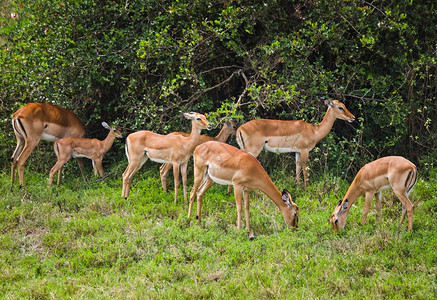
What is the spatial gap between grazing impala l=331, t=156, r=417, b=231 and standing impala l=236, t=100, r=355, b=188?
1.50 metres

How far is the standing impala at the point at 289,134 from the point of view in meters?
7.93

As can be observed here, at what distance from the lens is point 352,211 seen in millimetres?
6984

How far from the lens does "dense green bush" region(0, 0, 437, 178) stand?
8.21 meters

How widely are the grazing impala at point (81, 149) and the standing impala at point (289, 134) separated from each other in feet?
7.54

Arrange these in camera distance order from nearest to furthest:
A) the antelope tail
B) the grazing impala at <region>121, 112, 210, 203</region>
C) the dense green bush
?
the antelope tail → the grazing impala at <region>121, 112, 210, 203</region> → the dense green bush

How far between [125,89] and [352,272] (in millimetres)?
5529

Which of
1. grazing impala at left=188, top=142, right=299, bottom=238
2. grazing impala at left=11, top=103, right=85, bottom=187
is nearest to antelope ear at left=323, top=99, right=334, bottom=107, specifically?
grazing impala at left=188, top=142, right=299, bottom=238

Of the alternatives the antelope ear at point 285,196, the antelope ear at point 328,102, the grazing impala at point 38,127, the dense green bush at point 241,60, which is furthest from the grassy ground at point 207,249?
the dense green bush at point 241,60

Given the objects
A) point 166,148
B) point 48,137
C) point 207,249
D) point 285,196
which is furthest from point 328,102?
point 48,137

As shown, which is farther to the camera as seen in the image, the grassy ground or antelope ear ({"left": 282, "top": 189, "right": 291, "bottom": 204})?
antelope ear ({"left": 282, "top": 189, "right": 291, "bottom": 204})

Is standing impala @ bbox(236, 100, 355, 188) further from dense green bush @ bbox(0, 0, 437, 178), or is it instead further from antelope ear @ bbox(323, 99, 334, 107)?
dense green bush @ bbox(0, 0, 437, 178)

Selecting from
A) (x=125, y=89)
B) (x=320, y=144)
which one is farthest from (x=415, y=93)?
(x=125, y=89)

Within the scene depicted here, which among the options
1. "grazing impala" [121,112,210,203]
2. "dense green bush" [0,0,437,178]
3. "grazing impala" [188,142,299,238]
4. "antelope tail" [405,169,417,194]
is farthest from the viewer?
"dense green bush" [0,0,437,178]

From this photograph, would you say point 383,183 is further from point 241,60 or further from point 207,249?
point 241,60
